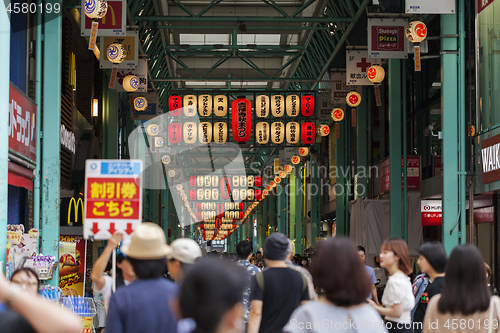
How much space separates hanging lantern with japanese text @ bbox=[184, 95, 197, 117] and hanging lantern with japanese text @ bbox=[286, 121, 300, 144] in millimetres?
3390

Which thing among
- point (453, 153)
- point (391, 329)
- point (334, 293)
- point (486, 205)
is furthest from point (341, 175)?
point (334, 293)

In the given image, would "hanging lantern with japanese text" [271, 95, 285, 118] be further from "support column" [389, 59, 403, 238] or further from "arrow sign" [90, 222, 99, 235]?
"arrow sign" [90, 222, 99, 235]

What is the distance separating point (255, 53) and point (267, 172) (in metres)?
23.9

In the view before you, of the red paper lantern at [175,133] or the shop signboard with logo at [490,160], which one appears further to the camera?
the red paper lantern at [175,133]

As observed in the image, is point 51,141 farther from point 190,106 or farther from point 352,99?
point 352,99

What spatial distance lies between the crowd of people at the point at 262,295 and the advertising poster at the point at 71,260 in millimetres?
7363

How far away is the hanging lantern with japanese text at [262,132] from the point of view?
65.3ft

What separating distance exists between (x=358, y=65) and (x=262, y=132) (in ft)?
16.7

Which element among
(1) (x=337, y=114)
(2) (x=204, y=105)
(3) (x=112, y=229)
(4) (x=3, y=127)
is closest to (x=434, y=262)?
(3) (x=112, y=229)

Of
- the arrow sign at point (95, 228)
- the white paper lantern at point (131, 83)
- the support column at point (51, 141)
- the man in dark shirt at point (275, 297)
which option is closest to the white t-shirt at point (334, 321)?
the man in dark shirt at point (275, 297)

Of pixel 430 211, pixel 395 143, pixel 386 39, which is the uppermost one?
pixel 386 39

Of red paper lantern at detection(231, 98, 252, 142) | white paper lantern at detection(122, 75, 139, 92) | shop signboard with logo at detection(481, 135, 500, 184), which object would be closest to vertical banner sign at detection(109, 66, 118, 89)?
white paper lantern at detection(122, 75, 139, 92)

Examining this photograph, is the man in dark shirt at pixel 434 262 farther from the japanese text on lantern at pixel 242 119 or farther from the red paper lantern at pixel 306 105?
the red paper lantern at pixel 306 105

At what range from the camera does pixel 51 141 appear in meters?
9.47
